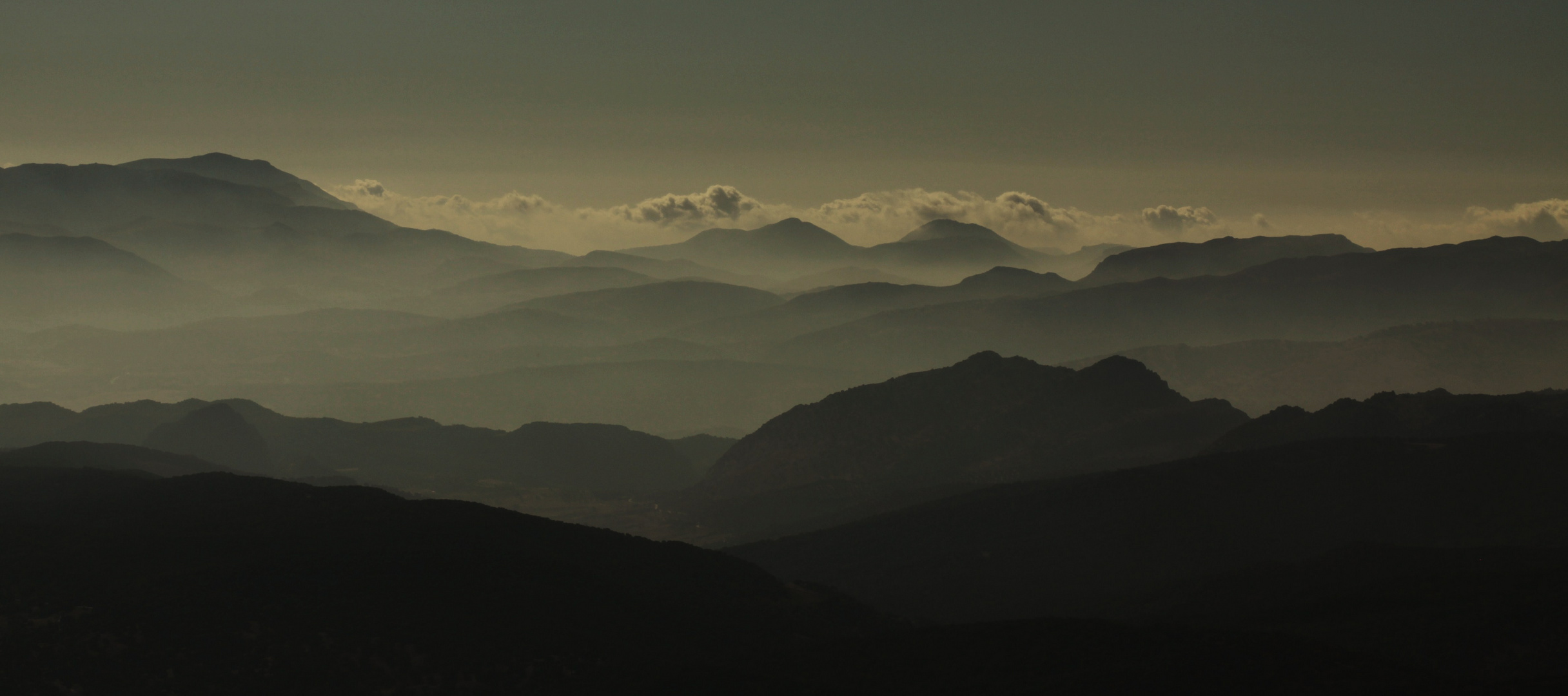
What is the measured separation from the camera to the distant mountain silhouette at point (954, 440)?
167375mm

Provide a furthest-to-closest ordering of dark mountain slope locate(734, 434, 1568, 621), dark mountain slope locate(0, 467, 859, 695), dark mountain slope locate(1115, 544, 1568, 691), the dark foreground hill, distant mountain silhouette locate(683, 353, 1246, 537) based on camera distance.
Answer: distant mountain silhouette locate(683, 353, 1246, 537) → dark mountain slope locate(734, 434, 1568, 621) → dark mountain slope locate(1115, 544, 1568, 691) → dark mountain slope locate(0, 467, 859, 695) → the dark foreground hill

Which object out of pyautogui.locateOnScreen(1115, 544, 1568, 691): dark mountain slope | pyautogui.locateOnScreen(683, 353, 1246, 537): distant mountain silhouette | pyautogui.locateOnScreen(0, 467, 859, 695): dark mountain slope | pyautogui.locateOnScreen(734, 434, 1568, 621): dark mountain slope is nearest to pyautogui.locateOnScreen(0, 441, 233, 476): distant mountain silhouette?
pyautogui.locateOnScreen(0, 467, 859, 695): dark mountain slope

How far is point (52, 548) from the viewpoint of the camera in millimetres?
73688

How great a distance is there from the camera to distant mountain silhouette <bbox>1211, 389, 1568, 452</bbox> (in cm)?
13125

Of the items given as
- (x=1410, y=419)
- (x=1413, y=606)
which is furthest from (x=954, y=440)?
(x=1413, y=606)

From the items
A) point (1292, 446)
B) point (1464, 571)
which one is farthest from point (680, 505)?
point (1464, 571)

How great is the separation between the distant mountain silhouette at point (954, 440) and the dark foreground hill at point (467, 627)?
77607 millimetres

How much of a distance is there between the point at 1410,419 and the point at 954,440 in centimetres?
6582

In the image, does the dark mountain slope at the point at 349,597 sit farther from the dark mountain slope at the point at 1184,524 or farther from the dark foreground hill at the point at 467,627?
the dark mountain slope at the point at 1184,524

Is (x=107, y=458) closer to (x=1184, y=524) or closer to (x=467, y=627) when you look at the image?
(x=467, y=627)

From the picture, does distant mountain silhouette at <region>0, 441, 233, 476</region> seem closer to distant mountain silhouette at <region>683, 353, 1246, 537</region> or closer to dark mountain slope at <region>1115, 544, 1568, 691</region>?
distant mountain silhouette at <region>683, 353, 1246, 537</region>

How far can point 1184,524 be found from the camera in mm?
110125

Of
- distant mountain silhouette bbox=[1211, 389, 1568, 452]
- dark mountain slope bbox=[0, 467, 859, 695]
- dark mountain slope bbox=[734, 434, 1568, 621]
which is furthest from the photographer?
distant mountain silhouette bbox=[1211, 389, 1568, 452]

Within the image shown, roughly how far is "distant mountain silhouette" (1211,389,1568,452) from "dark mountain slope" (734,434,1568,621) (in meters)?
18.1
